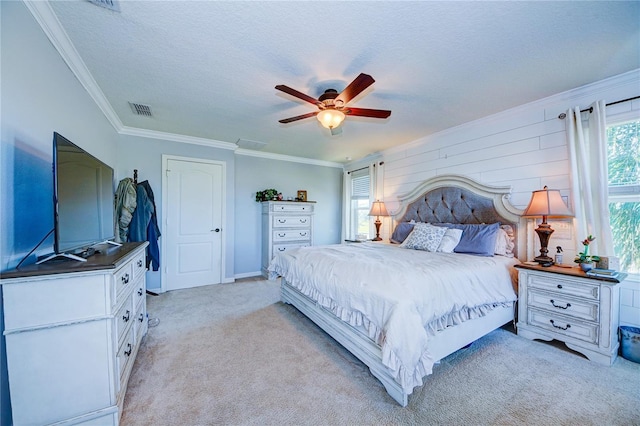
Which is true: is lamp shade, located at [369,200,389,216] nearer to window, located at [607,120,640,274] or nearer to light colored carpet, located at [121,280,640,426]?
light colored carpet, located at [121,280,640,426]

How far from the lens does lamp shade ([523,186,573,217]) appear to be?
240cm

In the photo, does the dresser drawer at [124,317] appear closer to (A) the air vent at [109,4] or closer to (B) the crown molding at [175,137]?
(A) the air vent at [109,4]

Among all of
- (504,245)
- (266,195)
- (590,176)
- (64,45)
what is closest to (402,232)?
(504,245)

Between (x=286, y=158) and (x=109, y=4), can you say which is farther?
(x=286, y=158)

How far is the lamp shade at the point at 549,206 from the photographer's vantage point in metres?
2.40

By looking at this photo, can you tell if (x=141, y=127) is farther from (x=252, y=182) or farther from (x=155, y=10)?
(x=155, y=10)

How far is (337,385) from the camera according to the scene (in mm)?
1780

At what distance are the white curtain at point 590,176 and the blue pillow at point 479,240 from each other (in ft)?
2.32

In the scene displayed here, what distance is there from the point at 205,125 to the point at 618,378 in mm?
4971

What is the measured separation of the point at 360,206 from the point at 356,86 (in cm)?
384

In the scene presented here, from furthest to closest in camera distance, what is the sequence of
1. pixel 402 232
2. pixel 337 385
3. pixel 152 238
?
pixel 402 232, pixel 152 238, pixel 337 385

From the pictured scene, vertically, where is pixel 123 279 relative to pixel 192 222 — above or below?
below

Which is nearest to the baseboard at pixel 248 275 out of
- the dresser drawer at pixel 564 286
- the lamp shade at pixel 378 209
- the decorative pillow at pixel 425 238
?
the lamp shade at pixel 378 209

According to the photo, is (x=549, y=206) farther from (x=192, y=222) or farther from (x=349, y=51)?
(x=192, y=222)
